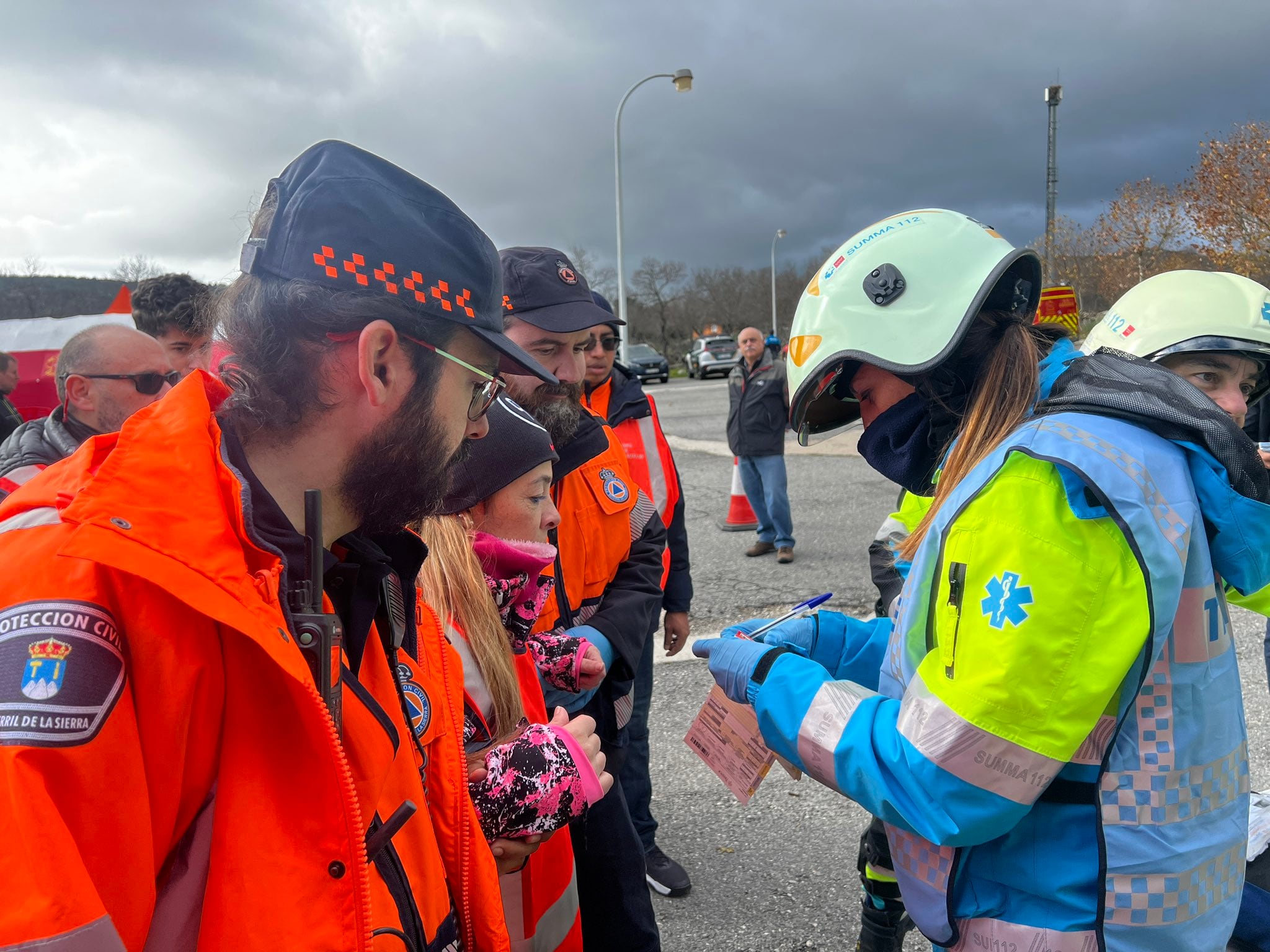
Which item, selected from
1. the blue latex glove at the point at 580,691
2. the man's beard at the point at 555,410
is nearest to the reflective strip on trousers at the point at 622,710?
the blue latex glove at the point at 580,691

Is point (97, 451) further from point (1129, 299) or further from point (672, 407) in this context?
point (672, 407)

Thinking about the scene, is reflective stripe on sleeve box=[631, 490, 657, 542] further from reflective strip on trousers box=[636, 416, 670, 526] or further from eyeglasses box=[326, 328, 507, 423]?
eyeglasses box=[326, 328, 507, 423]

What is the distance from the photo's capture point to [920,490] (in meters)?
1.89

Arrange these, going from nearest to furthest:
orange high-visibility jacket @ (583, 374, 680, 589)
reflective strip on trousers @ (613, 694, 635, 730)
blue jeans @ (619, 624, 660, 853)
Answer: reflective strip on trousers @ (613, 694, 635, 730) → blue jeans @ (619, 624, 660, 853) → orange high-visibility jacket @ (583, 374, 680, 589)

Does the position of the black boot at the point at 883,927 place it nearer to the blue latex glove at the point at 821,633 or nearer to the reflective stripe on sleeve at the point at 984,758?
the blue latex glove at the point at 821,633

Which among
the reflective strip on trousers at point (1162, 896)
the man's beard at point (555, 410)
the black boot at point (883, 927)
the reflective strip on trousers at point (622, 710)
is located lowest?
the black boot at point (883, 927)

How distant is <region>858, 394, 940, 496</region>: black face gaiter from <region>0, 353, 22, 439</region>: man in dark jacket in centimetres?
784

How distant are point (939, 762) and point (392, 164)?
127cm

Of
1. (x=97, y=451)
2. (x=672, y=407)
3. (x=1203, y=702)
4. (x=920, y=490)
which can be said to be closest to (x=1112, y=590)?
(x=1203, y=702)

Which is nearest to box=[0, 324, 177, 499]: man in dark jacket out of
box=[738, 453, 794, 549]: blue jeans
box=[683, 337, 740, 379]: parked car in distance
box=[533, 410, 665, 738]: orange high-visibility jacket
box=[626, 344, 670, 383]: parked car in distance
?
box=[533, 410, 665, 738]: orange high-visibility jacket

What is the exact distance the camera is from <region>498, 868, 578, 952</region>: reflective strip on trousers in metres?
1.89

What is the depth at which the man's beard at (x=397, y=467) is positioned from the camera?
1.21 m

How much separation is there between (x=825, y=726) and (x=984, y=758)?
0.29m

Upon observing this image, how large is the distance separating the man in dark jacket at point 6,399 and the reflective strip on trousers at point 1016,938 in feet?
26.9
